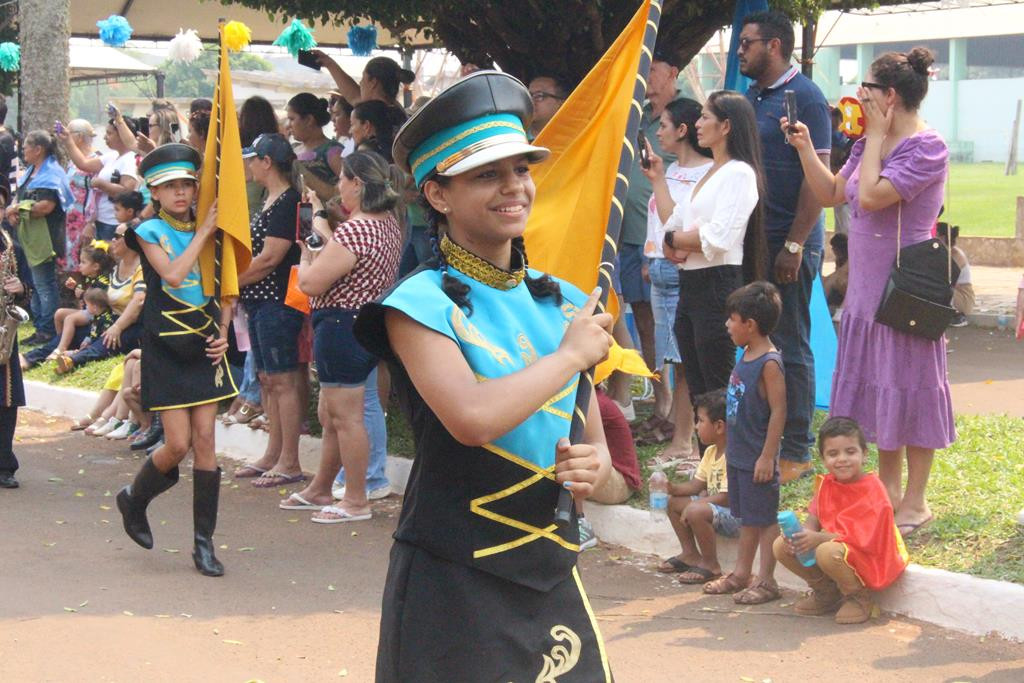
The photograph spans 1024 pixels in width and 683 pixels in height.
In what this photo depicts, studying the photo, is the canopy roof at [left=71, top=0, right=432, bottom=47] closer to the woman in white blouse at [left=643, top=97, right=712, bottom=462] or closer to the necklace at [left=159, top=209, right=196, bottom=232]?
the woman in white blouse at [left=643, top=97, right=712, bottom=462]

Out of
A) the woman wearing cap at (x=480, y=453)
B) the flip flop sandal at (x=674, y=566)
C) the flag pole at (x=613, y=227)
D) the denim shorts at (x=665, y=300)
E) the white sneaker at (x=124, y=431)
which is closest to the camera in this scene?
the woman wearing cap at (x=480, y=453)

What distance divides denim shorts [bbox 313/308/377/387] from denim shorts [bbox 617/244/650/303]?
2109mm

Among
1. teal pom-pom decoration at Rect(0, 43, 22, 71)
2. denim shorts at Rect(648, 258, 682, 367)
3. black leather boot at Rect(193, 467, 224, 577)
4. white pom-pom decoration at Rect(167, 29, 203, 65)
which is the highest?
teal pom-pom decoration at Rect(0, 43, 22, 71)

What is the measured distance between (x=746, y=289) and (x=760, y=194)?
1.02 m

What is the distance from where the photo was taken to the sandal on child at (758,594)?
242 inches

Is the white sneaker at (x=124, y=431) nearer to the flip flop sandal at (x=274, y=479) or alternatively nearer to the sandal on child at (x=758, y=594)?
the flip flop sandal at (x=274, y=479)

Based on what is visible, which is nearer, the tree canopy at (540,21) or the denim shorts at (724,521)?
the denim shorts at (724,521)

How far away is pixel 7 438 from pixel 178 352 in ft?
8.55

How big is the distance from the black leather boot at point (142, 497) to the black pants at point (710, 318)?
282 cm

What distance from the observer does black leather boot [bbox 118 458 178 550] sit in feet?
23.0

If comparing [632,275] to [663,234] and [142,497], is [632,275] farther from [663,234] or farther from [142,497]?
[142,497]

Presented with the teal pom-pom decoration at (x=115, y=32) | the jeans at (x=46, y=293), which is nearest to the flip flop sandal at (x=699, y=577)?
the teal pom-pom decoration at (x=115, y=32)

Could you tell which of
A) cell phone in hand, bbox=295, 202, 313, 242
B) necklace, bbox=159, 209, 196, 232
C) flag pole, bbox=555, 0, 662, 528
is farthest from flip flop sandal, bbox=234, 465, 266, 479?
flag pole, bbox=555, 0, 662, 528

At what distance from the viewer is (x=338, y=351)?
7758mm
